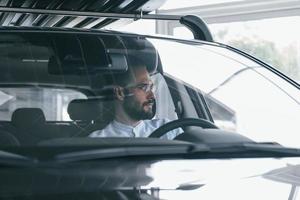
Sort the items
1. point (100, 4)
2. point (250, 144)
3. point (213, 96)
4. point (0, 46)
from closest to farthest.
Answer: point (250, 144) → point (0, 46) → point (213, 96) → point (100, 4)

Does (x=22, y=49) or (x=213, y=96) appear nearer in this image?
(x=22, y=49)

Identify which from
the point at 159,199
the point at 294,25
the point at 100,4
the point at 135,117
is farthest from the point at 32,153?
the point at 294,25

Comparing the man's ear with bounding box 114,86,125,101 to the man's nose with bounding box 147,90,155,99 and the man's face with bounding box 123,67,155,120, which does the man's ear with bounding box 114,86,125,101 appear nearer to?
the man's face with bounding box 123,67,155,120

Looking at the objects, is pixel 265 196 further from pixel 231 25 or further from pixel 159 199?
Answer: pixel 231 25

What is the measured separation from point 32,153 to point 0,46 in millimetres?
599

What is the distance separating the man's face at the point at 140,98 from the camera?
7.75 feet

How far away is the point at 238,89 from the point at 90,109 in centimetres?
71

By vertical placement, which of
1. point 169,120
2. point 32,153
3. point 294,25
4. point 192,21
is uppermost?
point 294,25

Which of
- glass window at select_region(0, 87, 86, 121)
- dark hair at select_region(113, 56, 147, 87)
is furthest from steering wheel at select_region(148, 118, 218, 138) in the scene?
glass window at select_region(0, 87, 86, 121)

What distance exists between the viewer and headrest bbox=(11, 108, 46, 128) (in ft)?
6.66

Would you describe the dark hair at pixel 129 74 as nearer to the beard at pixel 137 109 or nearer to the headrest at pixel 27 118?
the beard at pixel 137 109

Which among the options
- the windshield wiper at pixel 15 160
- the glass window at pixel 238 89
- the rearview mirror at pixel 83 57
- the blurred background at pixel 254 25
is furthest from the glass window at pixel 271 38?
the windshield wiper at pixel 15 160

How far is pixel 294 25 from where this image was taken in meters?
7.52

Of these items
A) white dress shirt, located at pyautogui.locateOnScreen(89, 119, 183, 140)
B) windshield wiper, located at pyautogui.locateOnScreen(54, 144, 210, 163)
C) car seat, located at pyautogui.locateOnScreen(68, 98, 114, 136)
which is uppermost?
car seat, located at pyautogui.locateOnScreen(68, 98, 114, 136)
